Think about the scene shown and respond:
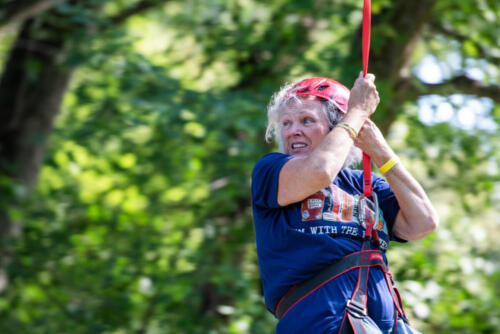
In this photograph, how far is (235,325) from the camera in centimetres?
466

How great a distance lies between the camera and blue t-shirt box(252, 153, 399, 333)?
201 cm

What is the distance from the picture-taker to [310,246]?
2045 mm

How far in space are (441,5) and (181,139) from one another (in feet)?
7.97

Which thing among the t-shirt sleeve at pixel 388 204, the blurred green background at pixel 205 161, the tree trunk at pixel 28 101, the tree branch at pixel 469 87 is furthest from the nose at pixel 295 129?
the tree trunk at pixel 28 101

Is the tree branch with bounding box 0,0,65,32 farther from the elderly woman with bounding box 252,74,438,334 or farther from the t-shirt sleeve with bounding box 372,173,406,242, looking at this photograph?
the t-shirt sleeve with bounding box 372,173,406,242

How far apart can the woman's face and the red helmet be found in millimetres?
34

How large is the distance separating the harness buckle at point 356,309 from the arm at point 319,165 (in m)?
0.35

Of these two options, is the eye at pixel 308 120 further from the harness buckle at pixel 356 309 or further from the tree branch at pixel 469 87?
the tree branch at pixel 469 87

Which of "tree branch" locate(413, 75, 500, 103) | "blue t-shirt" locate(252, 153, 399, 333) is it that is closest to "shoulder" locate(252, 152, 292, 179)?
"blue t-shirt" locate(252, 153, 399, 333)

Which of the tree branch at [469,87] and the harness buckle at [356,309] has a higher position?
the tree branch at [469,87]

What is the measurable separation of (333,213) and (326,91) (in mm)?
449

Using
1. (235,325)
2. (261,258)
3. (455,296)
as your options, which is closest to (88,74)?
(235,325)

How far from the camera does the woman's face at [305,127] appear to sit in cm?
223

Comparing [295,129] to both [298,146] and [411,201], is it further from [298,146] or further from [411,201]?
[411,201]
